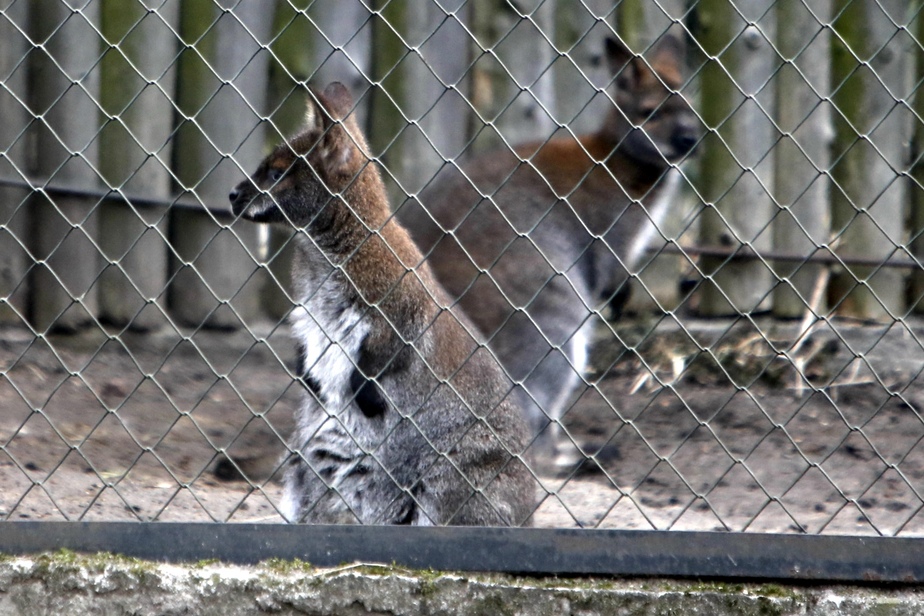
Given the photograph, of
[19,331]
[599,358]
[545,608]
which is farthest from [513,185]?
[545,608]

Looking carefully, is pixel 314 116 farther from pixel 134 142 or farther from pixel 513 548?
pixel 134 142

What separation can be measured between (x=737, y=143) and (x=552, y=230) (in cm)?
111

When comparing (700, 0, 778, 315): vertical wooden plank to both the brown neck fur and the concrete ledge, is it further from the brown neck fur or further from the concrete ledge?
the concrete ledge

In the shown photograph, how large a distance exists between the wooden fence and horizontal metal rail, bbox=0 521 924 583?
268 centimetres

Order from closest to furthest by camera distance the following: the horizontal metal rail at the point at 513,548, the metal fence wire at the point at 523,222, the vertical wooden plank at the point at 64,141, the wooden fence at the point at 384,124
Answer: the horizontal metal rail at the point at 513,548, the metal fence wire at the point at 523,222, the vertical wooden plank at the point at 64,141, the wooden fence at the point at 384,124

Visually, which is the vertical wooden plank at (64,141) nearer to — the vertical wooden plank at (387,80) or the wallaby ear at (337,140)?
the vertical wooden plank at (387,80)

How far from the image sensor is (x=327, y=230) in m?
4.45

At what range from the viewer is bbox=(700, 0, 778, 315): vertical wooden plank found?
626 cm

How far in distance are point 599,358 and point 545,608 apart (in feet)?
12.0

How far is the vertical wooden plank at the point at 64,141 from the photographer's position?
574 centimetres

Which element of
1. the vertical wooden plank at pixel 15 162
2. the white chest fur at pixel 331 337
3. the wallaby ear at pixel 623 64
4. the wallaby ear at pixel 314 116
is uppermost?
the wallaby ear at pixel 623 64

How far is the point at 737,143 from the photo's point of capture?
249 inches

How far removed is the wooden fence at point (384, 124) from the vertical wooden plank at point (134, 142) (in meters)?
0.01

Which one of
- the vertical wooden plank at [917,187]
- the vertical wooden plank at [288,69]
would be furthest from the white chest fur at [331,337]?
the vertical wooden plank at [917,187]
